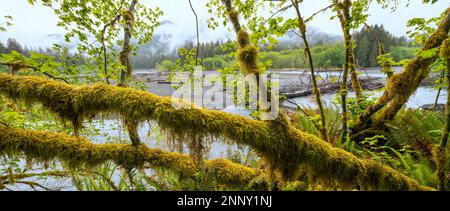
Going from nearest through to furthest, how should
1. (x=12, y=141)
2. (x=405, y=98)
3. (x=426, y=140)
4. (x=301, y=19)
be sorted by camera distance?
(x=12, y=141) → (x=301, y=19) → (x=405, y=98) → (x=426, y=140)

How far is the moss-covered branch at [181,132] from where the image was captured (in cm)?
121

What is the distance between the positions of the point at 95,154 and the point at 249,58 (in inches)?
60.4

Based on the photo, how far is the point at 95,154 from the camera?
A: 1522 mm

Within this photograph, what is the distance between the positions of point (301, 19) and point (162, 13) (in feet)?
8.11

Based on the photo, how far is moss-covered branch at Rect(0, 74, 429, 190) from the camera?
1205 millimetres

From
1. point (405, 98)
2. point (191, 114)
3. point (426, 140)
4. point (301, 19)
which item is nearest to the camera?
point (191, 114)

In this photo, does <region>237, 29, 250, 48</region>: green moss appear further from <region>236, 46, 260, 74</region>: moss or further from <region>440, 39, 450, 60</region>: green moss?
<region>440, 39, 450, 60</region>: green moss

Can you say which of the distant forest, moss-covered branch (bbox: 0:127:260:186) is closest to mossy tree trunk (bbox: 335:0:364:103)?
the distant forest

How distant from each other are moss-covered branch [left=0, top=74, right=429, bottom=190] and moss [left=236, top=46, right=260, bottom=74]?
394 mm

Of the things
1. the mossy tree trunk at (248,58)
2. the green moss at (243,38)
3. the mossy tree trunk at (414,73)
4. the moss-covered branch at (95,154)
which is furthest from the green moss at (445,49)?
the moss-covered branch at (95,154)
